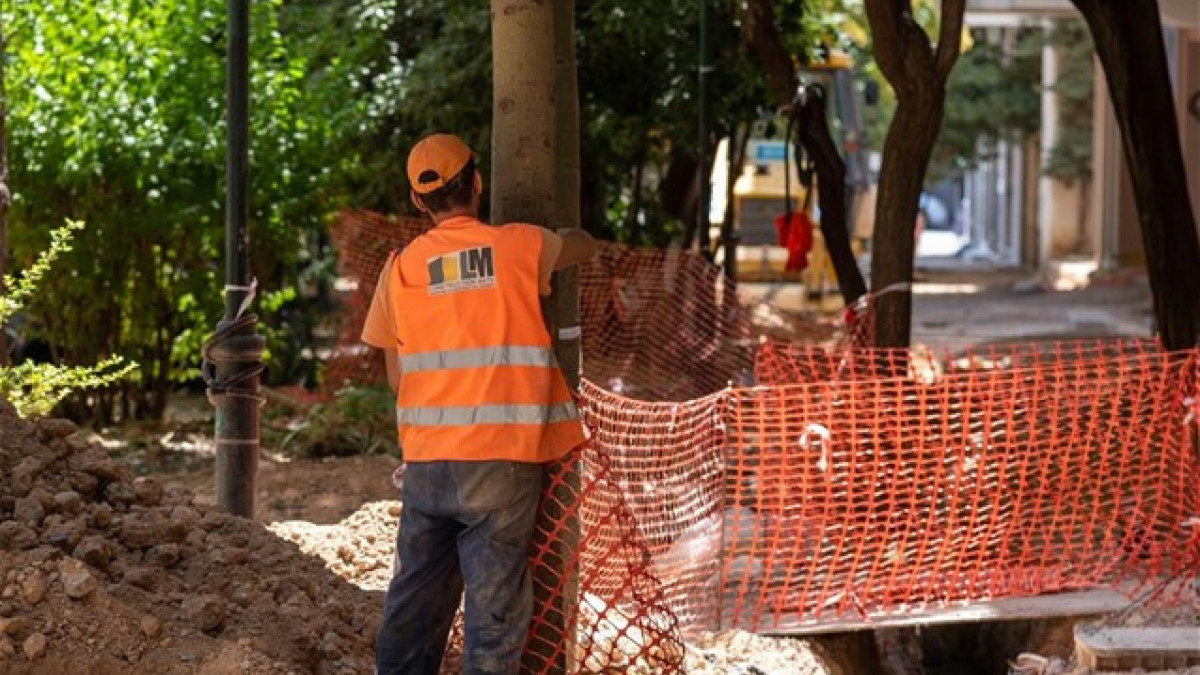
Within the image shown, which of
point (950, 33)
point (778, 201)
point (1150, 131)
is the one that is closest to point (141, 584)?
point (950, 33)

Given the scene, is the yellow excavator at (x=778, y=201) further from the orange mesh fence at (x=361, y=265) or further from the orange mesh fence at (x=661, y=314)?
the orange mesh fence at (x=361, y=265)

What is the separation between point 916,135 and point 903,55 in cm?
45

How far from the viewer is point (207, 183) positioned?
526 inches

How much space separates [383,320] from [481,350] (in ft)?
1.25

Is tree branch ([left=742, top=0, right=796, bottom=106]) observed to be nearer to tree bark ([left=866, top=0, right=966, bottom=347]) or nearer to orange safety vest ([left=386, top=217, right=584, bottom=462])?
tree bark ([left=866, top=0, right=966, bottom=347])

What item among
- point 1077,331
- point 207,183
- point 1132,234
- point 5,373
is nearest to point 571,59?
point 5,373

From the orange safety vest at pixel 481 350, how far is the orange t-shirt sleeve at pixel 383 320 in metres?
0.15

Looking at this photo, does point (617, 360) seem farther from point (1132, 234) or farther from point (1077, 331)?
point (1132, 234)

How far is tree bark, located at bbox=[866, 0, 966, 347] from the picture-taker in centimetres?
1220

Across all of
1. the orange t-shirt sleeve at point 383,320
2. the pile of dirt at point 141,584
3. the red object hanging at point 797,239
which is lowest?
the pile of dirt at point 141,584

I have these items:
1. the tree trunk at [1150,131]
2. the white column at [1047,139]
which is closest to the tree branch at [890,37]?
the tree trunk at [1150,131]

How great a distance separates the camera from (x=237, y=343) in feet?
27.0

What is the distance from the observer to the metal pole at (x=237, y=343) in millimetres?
8234

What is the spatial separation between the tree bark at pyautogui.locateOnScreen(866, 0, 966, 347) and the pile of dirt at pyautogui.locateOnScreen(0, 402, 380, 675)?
17.9 feet
